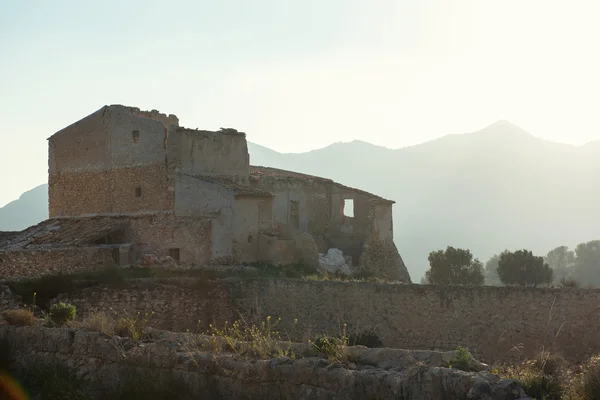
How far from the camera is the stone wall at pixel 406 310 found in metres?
18.5

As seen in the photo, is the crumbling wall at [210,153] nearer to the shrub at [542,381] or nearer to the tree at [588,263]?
the shrub at [542,381]

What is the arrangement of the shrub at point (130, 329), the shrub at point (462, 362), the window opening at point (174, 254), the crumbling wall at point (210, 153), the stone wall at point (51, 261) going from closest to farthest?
the shrub at point (462, 362), the shrub at point (130, 329), the stone wall at point (51, 261), the window opening at point (174, 254), the crumbling wall at point (210, 153)

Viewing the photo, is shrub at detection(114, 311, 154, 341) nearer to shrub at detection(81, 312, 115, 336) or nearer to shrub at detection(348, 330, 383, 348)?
shrub at detection(81, 312, 115, 336)

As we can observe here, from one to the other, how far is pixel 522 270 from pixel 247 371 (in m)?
36.0

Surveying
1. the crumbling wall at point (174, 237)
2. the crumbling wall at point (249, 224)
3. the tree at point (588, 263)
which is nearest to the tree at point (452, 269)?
the crumbling wall at point (249, 224)

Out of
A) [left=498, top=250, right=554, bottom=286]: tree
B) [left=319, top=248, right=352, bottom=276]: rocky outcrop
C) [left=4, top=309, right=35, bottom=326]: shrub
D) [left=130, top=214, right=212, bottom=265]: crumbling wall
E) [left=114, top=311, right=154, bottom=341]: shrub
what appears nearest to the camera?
[left=114, top=311, right=154, bottom=341]: shrub

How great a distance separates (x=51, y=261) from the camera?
2233 centimetres

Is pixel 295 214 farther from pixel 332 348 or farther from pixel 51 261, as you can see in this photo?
pixel 332 348

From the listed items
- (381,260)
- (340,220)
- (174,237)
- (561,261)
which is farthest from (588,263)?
(174,237)

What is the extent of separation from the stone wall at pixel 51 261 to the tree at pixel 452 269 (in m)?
20.1

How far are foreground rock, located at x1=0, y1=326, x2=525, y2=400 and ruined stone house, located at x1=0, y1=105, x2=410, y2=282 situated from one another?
44.8 feet

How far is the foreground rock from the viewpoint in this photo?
7137 mm

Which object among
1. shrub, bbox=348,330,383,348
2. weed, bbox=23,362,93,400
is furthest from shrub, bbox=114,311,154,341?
shrub, bbox=348,330,383,348

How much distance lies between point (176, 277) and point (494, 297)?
872 centimetres
